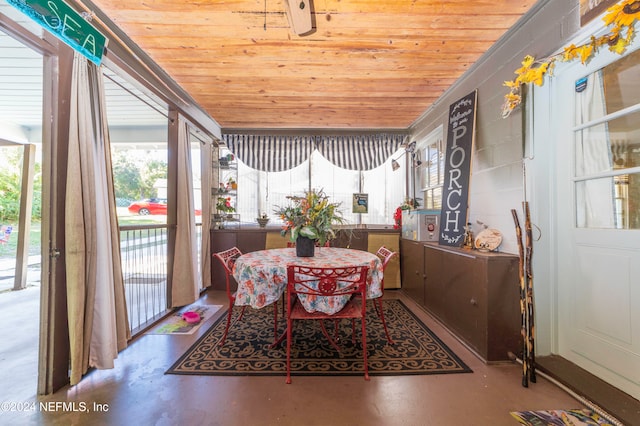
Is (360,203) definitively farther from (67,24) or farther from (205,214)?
(67,24)

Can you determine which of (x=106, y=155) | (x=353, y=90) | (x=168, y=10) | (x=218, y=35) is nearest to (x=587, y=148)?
(x=353, y=90)

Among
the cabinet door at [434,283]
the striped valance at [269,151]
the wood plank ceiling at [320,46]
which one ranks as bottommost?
the cabinet door at [434,283]

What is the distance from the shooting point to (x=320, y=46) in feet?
7.65

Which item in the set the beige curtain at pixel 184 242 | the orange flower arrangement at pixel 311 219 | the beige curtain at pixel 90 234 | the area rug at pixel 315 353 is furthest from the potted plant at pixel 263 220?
the beige curtain at pixel 90 234

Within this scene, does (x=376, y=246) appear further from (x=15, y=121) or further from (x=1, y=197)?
(x=15, y=121)

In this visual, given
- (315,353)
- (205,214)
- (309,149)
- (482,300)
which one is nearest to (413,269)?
(482,300)

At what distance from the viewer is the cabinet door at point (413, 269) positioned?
324 centimetres

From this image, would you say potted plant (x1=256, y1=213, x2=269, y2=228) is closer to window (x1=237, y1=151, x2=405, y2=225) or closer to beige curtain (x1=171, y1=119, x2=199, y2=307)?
window (x1=237, y1=151, x2=405, y2=225)

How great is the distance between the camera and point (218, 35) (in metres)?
2.19

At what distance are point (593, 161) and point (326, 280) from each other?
203cm

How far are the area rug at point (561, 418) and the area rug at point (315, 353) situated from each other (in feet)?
1.47

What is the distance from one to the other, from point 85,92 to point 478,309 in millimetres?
3423

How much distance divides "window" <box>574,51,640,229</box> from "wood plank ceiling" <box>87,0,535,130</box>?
808 mm

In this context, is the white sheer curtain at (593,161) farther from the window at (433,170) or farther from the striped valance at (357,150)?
the striped valance at (357,150)
